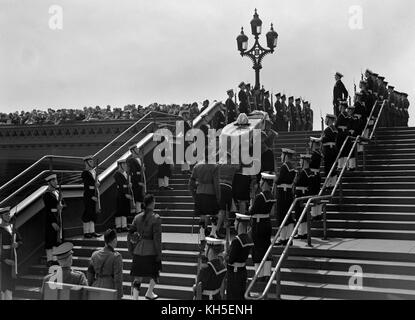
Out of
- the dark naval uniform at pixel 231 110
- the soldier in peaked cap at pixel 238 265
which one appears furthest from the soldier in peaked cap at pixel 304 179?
the dark naval uniform at pixel 231 110

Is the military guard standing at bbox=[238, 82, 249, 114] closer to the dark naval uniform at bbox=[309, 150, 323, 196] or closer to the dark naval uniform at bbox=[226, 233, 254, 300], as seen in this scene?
the dark naval uniform at bbox=[309, 150, 323, 196]

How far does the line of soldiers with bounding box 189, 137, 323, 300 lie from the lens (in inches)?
301

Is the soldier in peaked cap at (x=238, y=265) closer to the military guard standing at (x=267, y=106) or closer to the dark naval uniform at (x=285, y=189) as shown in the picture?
the dark naval uniform at (x=285, y=189)

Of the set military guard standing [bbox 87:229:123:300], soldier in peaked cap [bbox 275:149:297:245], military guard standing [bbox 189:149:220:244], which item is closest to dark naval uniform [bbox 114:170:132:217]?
military guard standing [bbox 189:149:220:244]

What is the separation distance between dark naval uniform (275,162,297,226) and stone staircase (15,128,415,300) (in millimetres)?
785

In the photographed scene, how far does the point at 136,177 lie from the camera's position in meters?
14.7

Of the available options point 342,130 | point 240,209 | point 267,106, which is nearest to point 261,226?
point 240,209

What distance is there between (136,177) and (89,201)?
154 centimetres

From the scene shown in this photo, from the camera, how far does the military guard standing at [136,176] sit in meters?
14.7

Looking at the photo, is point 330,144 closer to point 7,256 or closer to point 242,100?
point 242,100

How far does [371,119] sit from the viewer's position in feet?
57.2

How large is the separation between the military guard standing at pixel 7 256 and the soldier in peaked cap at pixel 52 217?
1.30m

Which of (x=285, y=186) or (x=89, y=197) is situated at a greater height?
(x=285, y=186)

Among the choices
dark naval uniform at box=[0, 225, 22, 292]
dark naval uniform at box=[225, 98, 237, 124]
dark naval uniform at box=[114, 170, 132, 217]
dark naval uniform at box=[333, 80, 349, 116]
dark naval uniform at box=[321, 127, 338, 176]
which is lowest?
dark naval uniform at box=[0, 225, 22, 292]
